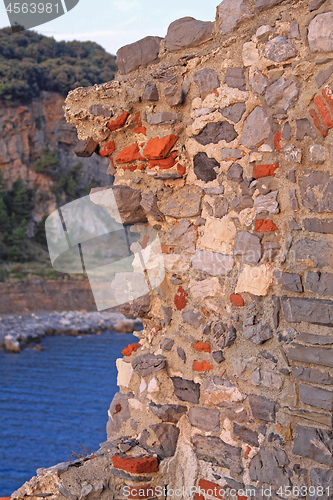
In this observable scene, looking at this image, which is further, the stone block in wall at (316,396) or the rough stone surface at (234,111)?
the rough stone surface at (234,111)

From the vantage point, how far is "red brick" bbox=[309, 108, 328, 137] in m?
1.50

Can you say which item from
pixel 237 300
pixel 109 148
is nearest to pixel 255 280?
pixel 237 300

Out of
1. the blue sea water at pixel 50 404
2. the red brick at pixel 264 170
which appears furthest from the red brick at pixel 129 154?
the blue sea water at pixel 50 404

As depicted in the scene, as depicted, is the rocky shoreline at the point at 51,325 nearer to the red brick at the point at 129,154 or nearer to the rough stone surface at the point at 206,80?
the red brick at the point at 129,154

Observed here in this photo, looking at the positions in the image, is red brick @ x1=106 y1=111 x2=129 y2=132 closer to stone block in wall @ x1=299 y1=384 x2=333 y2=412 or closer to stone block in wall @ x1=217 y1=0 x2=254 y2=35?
stone block in wall @ x1=217 y1=0 x2=254 y2=35

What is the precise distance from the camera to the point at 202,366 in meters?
1.83

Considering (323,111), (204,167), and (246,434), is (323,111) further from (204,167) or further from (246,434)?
(246,434)

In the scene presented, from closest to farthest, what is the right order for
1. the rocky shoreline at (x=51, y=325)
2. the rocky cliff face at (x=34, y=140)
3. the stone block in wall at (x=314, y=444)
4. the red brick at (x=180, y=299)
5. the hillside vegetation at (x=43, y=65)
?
the stone block in wall at (x=314, y=444) < the red brick at (x=180, y=299) < the rocky shoreline at (x=51, y=325) < the rocky cliff face at (x=34, y=140) < the hillside vegetation at (x=43, y=65)

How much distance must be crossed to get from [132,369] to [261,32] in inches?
57.0

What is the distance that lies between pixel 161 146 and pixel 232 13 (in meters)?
0.56

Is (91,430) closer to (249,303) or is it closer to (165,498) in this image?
(165,498)

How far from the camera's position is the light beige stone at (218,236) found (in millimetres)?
1762

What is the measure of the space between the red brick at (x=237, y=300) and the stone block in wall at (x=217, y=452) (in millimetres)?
514

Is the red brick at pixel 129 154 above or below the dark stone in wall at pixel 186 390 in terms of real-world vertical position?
above
